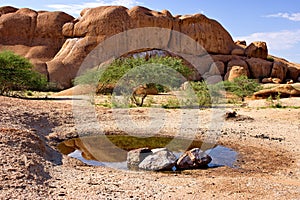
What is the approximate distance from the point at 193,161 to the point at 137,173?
58.7 inches

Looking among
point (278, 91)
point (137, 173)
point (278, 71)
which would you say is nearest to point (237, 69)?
point (278, 71)

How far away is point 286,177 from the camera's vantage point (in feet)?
24.5

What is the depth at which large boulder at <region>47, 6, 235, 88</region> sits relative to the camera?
35.5 metres

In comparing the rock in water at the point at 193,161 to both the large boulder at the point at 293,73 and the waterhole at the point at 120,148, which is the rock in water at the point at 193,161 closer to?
the waterhole at the point at 120,148

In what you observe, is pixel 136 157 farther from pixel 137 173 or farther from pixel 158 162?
pixel 137 173

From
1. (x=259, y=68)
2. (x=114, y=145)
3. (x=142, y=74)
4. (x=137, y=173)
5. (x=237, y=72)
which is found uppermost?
(x=259, y=68)

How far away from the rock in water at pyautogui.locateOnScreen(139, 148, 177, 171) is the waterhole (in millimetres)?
511

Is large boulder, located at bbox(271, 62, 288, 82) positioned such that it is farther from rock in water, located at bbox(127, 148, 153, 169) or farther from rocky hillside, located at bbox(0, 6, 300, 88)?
rock in water, located at bbox(127, 148, 153, 169)

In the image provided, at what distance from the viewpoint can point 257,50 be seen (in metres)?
42.8

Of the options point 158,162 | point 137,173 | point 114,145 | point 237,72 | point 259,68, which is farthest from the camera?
point 259,68

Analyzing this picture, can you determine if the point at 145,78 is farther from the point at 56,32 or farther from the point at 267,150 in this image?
the point at 56,32

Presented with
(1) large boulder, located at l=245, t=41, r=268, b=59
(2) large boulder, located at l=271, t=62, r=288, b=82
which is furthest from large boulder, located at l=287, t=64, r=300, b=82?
(1) large boulder, located at l=245, t=41, r=268, b=59

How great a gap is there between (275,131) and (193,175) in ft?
22.3

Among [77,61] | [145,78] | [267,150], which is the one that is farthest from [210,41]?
[267,150]
